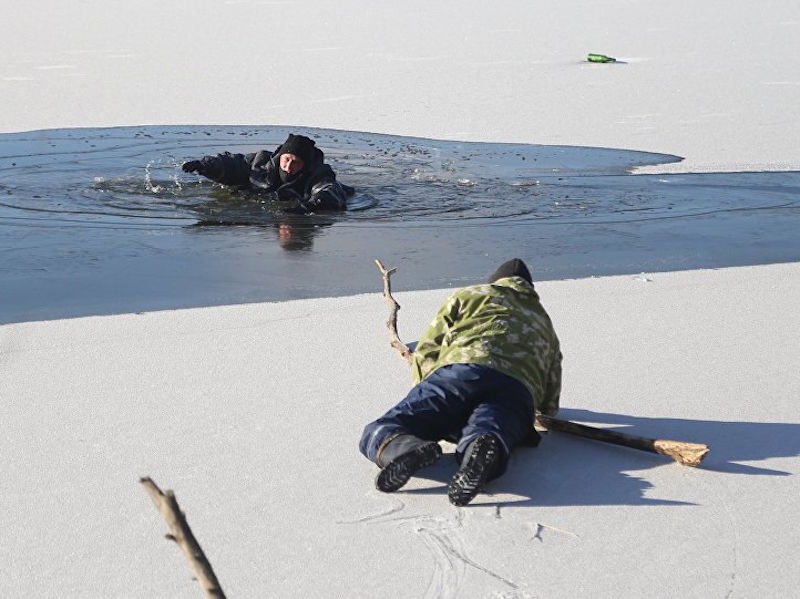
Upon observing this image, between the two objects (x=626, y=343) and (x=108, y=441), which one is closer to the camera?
(x=108, y=441)

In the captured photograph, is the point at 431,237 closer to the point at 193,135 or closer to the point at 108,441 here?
the point at 108,441

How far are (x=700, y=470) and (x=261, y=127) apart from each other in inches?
370

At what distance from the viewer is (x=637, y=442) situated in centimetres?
396

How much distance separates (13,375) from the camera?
4727 millimetres

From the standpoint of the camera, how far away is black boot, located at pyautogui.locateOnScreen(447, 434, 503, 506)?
353 centimetres

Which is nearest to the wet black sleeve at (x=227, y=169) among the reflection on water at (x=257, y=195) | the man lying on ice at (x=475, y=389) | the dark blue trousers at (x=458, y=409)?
the reflection on water at (x=257, y=195)

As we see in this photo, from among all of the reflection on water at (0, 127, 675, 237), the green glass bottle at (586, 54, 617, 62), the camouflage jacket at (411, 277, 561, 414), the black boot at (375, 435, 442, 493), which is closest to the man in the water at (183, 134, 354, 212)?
the reflection on water at (0, 127, 675, 237)

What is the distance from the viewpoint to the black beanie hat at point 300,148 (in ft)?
29.4

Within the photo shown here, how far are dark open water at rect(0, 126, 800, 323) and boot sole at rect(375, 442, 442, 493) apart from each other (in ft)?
8.62

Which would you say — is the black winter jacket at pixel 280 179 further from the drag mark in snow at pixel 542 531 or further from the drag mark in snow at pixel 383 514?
the drag mark in snow at pixel 542 531

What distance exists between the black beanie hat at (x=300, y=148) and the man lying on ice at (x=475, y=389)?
4.74 m

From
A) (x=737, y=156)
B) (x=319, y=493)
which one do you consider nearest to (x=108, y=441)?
(x=319, y=493)

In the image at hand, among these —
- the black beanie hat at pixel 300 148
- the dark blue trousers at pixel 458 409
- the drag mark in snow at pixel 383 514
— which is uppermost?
the black beanie hat at pixel 300 148

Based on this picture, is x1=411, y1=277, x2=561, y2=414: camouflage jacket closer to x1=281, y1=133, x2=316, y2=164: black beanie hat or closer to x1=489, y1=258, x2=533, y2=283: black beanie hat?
x1=489, y1=258, x2=533, y2=283: black beanie hat
